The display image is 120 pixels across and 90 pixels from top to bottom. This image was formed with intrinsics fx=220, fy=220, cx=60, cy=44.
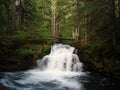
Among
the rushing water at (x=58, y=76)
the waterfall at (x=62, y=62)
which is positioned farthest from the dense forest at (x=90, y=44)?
the rushing water at (x=58, y=76)

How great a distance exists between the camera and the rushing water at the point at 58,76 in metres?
12.8

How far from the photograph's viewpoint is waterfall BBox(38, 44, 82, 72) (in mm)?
18166

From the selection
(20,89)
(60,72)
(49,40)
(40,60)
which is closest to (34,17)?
(49,40)

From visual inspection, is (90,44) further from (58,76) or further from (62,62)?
(58,76)

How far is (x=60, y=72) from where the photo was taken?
17.5m

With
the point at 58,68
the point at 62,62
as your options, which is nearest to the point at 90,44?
the point at 62,62

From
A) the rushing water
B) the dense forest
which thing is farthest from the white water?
the dense forest

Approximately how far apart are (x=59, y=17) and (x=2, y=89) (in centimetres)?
2596

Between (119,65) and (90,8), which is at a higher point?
(90,8)

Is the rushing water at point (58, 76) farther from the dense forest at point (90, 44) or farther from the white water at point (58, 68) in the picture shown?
the dense forest at point (90, 44)

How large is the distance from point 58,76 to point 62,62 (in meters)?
2.85

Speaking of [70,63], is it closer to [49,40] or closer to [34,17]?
[49,40]

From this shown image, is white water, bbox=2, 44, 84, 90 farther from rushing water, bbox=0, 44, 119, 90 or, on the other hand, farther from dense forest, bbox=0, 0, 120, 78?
dense forest, bbox=0, 0, 120, 78

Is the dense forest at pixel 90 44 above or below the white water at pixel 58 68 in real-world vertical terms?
above
